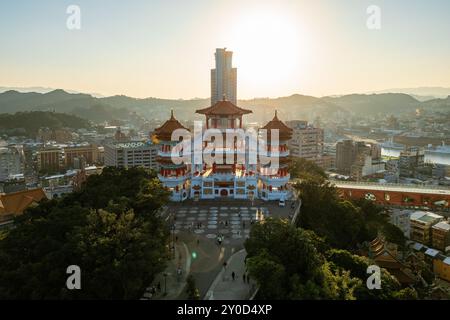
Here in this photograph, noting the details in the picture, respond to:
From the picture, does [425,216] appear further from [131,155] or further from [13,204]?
[131,155]

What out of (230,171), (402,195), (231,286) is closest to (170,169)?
(230,171)

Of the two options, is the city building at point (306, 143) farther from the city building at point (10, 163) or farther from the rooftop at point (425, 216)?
the city building at point (10, 163)

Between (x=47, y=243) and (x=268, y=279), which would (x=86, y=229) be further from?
(x=268, y=279)

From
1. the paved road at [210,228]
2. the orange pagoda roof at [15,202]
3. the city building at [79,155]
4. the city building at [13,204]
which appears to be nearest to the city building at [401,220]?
the paved road at [210,228]

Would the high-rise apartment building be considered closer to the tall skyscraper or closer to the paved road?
the tall skyscraper

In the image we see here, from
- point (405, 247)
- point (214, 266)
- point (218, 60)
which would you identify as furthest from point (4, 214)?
point (218, 60)

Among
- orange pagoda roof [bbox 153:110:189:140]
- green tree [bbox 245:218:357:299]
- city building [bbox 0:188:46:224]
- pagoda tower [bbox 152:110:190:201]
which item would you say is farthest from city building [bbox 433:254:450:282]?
city building [bbox 0:188:46:224]
